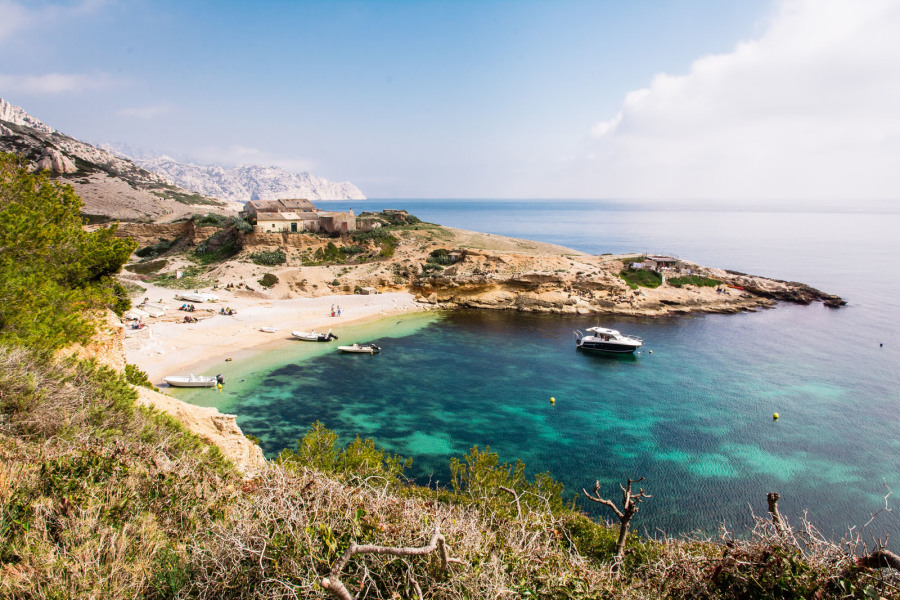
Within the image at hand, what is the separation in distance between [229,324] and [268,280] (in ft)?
38.0

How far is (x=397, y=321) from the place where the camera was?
46.1 m

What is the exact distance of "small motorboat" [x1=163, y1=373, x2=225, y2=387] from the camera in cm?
2770

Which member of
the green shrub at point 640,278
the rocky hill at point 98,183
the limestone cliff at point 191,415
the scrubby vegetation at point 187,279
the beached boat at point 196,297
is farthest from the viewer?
the rocky hill at point 98,183

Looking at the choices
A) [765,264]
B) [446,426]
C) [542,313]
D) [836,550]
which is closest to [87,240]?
[446,426]

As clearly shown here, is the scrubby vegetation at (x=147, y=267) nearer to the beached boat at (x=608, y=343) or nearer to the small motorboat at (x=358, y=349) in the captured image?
the small motorboat at (x=358, y=349)

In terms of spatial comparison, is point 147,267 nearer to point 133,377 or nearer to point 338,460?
point 133,377

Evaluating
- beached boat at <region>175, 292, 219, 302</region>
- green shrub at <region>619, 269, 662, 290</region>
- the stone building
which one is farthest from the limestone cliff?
green shrub at <region>619, 269, 662, 290</region>

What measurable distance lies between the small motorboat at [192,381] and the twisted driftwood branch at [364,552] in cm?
2732

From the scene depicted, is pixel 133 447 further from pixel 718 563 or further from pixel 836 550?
pixel 836 550

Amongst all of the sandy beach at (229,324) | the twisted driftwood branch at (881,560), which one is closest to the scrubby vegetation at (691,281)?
the sandy beach at (229,324)

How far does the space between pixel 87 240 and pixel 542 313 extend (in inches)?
1696

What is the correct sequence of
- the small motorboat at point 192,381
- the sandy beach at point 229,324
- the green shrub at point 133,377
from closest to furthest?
1. the green shrub at point 133,377
2. the small motorboat at point 192,381
3. the sandy beach at point 229,324

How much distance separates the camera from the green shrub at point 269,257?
54031 millimetres

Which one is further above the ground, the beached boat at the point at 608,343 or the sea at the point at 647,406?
the beached boat at the point at 608,343
